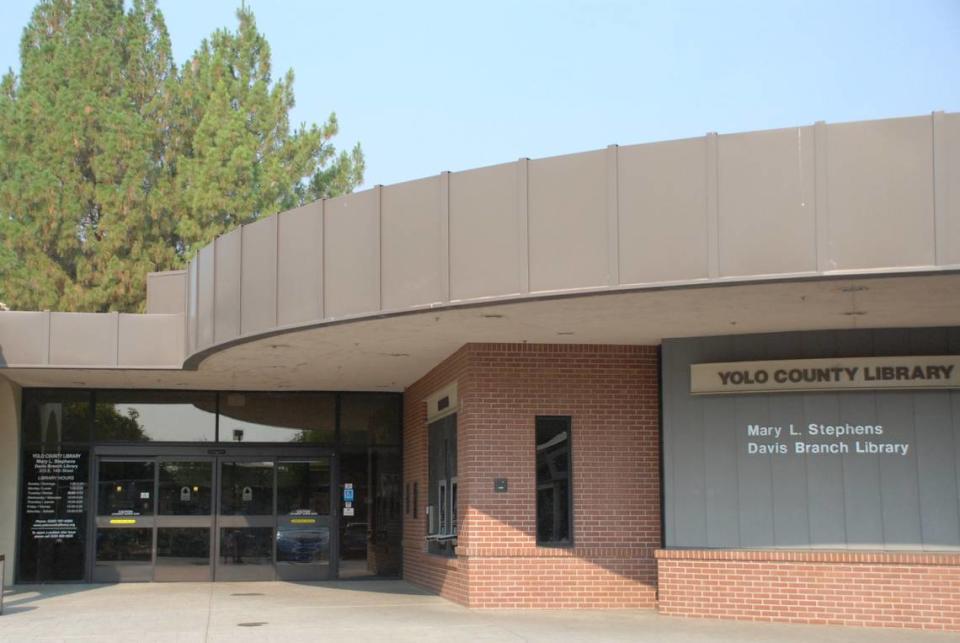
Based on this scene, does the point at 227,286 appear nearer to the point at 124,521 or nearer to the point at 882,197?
the point at 124,521

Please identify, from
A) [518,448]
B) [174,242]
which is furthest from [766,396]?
[174,242]

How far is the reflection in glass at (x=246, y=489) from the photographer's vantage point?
23.7 meters

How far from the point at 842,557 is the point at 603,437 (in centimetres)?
377

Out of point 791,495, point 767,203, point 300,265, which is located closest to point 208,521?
point 300,265

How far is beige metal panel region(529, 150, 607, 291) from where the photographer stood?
43.0 feet

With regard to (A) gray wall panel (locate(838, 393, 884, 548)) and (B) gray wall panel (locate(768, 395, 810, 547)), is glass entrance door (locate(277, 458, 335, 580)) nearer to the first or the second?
(B) gray wall panel (locate(768, 395, 810, 547))

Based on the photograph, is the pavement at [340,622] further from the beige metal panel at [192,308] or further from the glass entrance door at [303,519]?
the beige metal panel at [192,308]

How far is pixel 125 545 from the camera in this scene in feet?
76.6

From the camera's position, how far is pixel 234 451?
934 inches

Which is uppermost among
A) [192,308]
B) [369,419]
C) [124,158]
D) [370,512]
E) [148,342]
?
[124,158]

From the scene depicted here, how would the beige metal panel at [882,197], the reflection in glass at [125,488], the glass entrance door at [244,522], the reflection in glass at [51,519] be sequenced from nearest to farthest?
the beige metal panel at [882,197] → the reflection in glass at [51,519] → the reflection in glass at [125,488] → the glass entrance door at [244,522]

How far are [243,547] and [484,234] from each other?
12.1 metres

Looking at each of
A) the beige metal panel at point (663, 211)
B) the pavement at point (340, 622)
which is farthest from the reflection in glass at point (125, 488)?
the beige metal panel at point (663, 211)

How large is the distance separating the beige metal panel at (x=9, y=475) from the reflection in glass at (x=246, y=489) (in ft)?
12.4
